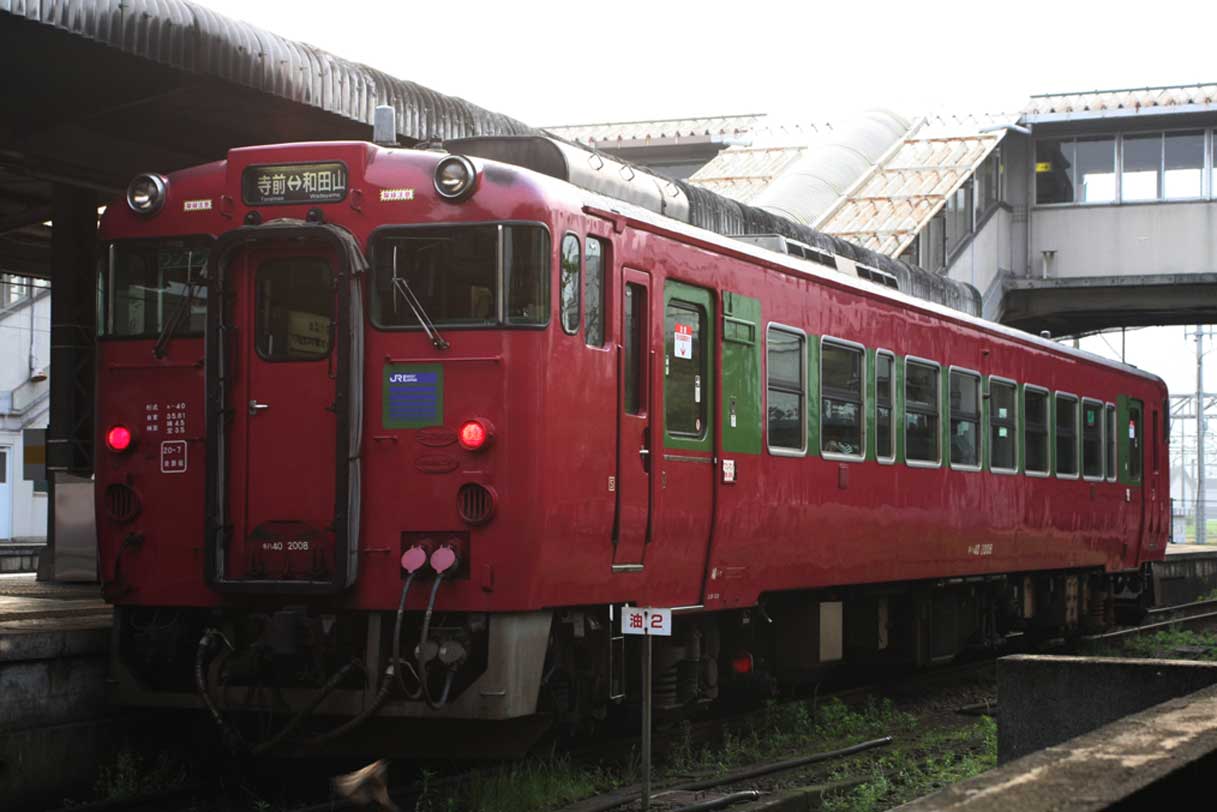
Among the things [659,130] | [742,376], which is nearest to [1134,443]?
[742,376]

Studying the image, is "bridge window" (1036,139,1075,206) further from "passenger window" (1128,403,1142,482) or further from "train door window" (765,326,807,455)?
"train door window" (765,326,807,455)

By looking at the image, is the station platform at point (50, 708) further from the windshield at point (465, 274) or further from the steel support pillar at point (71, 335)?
the steel support pillar at point (71, 335)

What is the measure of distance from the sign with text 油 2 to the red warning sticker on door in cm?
171

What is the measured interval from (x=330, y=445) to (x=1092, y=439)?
438 inches

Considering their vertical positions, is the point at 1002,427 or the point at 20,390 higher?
the point at 20,390

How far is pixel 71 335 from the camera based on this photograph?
15.3 meters

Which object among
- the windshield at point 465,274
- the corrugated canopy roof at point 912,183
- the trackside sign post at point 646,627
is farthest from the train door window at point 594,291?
→ the corrugated canopy roof at point 912,183

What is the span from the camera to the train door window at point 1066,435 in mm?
16734

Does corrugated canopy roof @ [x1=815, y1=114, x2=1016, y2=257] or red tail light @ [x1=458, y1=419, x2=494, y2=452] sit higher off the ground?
corrugated canopy roof @ [x1=815, y1=114, x2=1016, y2=257]

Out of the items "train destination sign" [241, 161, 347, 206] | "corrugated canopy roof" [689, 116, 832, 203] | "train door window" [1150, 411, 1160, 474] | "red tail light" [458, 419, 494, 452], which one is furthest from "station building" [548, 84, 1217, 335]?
"red tail light" [458, 419, 494, 452]

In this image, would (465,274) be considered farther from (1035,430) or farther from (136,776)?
(1035,430)

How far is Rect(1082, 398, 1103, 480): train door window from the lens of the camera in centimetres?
1753

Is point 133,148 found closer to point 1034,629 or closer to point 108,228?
point 108,228

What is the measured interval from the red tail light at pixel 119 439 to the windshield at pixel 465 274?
1.54 metres
